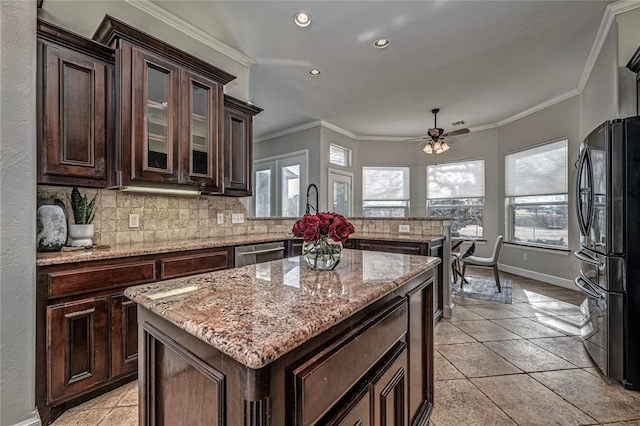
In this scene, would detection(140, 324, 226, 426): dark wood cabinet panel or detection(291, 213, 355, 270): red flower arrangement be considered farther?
detection(291, 213, 355, 270): red flower arrangement

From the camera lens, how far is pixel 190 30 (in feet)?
9.26

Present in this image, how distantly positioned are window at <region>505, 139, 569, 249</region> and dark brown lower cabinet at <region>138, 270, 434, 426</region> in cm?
491

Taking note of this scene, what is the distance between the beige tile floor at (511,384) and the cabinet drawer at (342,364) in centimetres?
108

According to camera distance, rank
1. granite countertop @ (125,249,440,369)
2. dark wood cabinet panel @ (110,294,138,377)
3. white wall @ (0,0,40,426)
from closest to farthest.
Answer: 1. granite countertop @ (125,249,440,369)
2. white wall @ (0,0,40,426)
3. dark wood cabinet panel @ (110,294,138,377)

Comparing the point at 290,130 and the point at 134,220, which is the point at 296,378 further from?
the point at 290,130

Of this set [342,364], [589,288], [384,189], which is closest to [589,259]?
[589,288]

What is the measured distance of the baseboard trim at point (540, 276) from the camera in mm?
4292

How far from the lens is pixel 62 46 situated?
5.90 feet

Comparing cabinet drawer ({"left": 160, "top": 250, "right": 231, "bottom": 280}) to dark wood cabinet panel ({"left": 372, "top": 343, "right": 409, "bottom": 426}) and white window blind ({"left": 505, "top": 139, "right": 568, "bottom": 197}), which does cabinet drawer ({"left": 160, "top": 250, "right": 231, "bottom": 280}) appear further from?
white window blind ({"left": 505, "top": 139, "right": 568, "bottom": 197})

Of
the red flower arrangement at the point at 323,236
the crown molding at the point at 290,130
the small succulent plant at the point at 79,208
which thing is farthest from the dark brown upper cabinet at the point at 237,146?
the crown molding at the point at 290,130

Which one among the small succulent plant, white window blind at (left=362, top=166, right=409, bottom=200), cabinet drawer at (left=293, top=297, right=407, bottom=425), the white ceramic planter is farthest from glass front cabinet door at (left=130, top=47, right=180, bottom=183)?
white window blind at (left=362, top=166, right=409, bottom=200)

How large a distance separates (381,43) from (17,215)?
340cm

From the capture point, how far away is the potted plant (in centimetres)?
191

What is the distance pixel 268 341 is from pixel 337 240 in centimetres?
72
